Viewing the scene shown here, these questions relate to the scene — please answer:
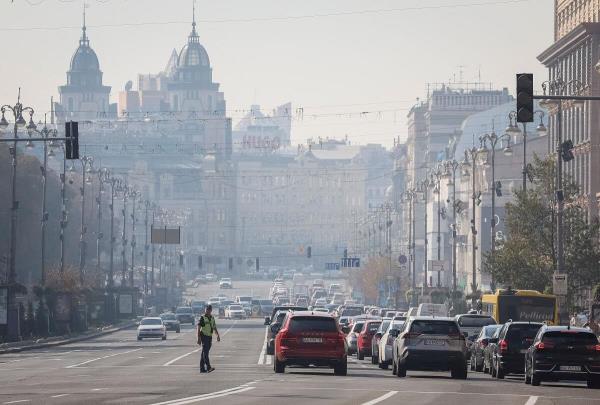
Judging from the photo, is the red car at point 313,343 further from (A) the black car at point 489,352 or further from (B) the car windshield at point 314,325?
(A) the black car at point 489,352

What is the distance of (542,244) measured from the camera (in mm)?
83875

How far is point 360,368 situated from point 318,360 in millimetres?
7508

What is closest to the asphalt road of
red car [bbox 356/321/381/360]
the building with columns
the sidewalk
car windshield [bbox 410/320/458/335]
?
car windshield [bbox 410/320/458/335]

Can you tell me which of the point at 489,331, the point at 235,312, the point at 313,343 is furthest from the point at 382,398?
the point at 235,312

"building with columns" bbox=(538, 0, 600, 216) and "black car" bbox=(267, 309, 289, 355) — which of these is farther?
"building with columns" bbox=(538, 0, 600, 216)

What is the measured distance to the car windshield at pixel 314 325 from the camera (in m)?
49.2

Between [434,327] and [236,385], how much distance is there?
7.61m

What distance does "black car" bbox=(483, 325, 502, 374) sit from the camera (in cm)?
5169

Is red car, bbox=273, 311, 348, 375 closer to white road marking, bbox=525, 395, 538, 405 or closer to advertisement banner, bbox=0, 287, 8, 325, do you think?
white road marking, bbox=525, 395, 538, 405

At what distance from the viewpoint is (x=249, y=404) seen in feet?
109

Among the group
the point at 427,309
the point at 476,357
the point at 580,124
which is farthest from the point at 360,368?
the point at 580,124

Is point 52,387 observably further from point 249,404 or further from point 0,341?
point 0,341

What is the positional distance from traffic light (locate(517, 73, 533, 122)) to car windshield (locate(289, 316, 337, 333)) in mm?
8554

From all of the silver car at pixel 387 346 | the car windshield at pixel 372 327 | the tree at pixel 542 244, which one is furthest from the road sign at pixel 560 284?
the tree at pixel 542 244
